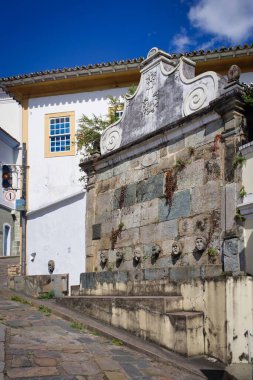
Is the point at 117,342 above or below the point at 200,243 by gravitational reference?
below

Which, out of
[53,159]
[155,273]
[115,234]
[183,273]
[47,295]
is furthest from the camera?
[53,159]

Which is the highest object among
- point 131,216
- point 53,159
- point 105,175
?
point 53,159

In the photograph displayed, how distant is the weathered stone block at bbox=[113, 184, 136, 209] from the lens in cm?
1016

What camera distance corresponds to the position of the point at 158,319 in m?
7.25

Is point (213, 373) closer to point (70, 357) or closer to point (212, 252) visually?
point (70, 357)

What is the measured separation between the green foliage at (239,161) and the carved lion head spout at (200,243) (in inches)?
54.2

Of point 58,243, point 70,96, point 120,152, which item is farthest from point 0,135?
point 120,152

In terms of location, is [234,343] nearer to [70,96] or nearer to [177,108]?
[177,108]

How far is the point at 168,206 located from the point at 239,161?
6.63 ft

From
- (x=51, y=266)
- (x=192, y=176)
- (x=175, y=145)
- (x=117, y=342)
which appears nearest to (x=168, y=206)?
(x=192, y=176)

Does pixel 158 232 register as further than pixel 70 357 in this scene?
Yes

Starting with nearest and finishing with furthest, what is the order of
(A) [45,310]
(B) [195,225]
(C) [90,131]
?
(B) [195,225] → (A) [45,310] → (C) [90,131]

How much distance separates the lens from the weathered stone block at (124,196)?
10.2 m

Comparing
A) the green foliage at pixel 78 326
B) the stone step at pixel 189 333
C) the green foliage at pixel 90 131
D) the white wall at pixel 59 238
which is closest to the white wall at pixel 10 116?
the green foliage at pixel 90 131
